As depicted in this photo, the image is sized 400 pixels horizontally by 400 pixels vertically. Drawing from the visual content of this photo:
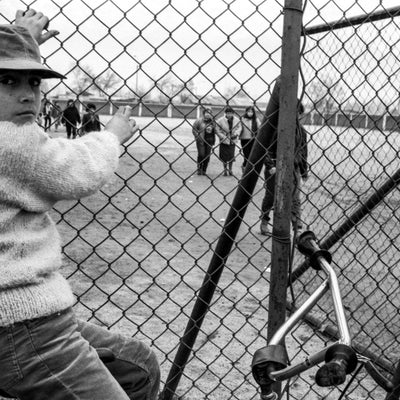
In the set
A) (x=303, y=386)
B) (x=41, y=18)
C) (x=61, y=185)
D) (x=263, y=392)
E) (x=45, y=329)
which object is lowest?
(x=303, y=386)

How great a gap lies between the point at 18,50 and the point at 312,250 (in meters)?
1.14

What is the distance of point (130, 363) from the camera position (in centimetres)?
206

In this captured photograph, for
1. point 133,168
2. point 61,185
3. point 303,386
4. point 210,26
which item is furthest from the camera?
point 133,168

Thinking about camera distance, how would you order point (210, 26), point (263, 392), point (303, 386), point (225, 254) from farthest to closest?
point (303, 386), point (225, 254), point (210, 26), point (263, 392)

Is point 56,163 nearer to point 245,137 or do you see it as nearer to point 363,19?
point 363,19

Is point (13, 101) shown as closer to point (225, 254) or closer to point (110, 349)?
point (110, 349)

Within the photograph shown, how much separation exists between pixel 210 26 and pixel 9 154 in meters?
1.01

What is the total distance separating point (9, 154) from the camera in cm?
162

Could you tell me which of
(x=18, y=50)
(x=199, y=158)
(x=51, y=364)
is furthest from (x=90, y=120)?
(x=199, y=158)

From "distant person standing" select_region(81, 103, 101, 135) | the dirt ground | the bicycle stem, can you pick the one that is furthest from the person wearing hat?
the bicycle stem

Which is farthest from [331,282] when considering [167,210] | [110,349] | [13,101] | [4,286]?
[167,210]

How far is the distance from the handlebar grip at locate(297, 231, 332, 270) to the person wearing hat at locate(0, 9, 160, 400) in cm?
74

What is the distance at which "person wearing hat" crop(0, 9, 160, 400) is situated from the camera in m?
1.63

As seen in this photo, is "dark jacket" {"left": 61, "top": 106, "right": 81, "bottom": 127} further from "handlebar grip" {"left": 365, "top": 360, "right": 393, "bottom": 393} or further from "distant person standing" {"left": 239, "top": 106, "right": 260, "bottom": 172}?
"handlebar grip" {"left": 365, "top": 360, "right": 393, "bottom": 393}
